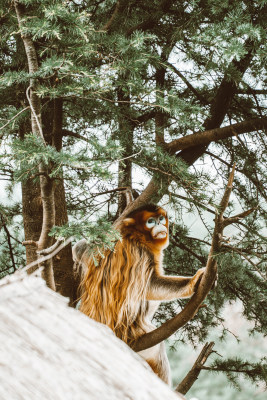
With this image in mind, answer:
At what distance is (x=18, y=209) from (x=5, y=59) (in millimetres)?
822

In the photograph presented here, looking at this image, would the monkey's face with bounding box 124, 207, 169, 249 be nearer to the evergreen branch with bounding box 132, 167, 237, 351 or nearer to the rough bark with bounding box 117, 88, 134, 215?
the rough bark with bounding box 117, 88, 134, 215

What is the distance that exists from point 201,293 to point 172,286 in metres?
0.20

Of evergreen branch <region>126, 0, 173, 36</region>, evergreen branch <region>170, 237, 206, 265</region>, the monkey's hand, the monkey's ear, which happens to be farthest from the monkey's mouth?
evergreen branch <region>126, 0, 173, 36</region>

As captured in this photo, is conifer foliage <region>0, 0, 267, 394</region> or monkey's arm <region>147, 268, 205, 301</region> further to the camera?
monkey's arm <region>147, 268, 205, 301</region>

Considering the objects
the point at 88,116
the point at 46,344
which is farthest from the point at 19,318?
the point at 88,116

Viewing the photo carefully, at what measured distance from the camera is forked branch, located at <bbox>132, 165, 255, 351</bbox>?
1318 mm

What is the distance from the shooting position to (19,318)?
0.55 meters

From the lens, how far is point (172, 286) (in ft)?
5.29

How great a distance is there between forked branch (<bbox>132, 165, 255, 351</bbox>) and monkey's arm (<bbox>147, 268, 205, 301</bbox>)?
0.24 feet

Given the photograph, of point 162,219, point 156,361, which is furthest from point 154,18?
point 156,361

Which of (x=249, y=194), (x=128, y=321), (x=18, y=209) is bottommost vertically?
(x=128, y=321)

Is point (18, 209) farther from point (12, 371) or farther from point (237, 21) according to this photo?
point (12, 371)

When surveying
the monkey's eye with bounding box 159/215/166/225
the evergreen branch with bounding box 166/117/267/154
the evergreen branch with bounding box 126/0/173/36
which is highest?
the evergreen branch with bounding box 126/0/173/36

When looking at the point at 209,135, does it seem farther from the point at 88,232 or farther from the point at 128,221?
the point at 88,232
